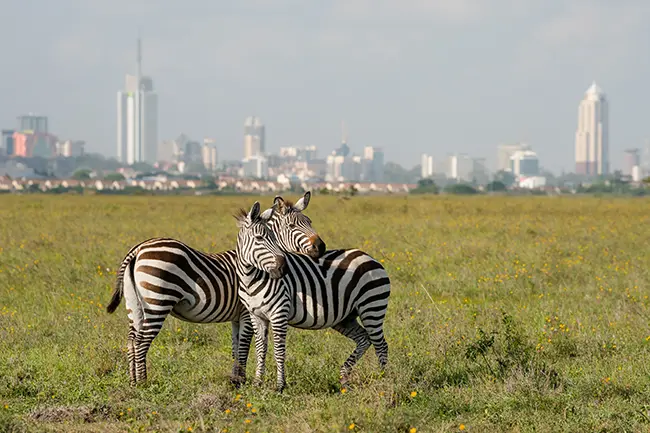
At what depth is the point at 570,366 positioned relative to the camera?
9.25m

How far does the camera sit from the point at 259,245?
7820 millimetres

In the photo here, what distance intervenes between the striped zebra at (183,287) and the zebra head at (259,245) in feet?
0.44

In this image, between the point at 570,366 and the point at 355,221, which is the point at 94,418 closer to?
the point at 570,366

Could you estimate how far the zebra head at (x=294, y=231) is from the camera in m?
7.72

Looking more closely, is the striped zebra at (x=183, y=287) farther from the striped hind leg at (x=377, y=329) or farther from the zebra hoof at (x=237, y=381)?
the striped hind leg at (x=377, y=329)

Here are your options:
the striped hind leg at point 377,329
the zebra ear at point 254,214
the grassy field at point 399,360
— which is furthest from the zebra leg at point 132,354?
the striped hind leg at point 377,329

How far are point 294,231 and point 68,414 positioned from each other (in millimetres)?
2531

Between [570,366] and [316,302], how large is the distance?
309cm

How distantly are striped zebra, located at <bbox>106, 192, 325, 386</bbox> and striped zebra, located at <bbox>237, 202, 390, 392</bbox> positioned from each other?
207 mm

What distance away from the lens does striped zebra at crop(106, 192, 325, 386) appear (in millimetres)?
7949

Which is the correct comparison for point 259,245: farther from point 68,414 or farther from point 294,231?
point 68,414

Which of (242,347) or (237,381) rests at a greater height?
(242,347)

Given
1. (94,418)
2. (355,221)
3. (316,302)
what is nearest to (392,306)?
(316,302)

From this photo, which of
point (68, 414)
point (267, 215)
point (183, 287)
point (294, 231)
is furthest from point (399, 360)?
point (68, 414)
